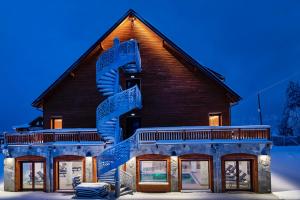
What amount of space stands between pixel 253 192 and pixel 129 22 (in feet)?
49.0

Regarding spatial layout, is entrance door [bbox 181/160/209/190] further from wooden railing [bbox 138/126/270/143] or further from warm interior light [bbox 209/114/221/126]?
warm interior light [bbox 209/114/221/126]

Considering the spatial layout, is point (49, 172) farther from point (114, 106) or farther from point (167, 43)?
point (167, 43)

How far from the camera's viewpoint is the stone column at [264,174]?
23500 mm

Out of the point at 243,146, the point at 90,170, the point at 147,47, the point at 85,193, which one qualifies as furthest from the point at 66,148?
the point at 243,146

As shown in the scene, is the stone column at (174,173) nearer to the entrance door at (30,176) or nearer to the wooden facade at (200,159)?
the wooden facade at (200,159)

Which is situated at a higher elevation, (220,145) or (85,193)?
(220,145)

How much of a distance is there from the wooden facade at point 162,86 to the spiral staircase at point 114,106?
3.91m

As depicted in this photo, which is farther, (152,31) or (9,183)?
(152,31)

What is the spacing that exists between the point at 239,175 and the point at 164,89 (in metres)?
8.08

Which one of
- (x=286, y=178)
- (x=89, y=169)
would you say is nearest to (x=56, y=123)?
(x=89, y=169)

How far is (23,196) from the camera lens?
23.5 m

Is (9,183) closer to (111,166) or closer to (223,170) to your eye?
(111,166)

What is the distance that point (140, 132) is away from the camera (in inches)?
941

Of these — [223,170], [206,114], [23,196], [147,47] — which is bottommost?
[23,196]
